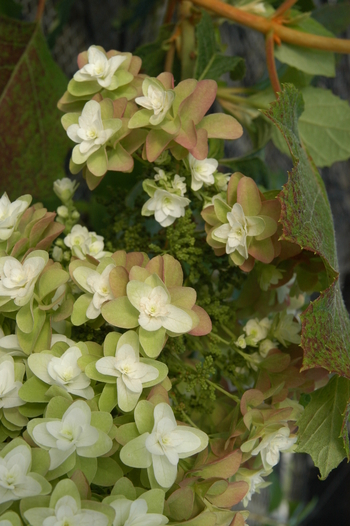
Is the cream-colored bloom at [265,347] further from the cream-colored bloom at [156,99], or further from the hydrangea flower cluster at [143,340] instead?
the cream-colored bloom at [156,99]

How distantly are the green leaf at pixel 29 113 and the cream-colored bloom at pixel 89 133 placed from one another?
9.3 inches

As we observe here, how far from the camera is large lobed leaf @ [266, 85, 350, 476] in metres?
0.33

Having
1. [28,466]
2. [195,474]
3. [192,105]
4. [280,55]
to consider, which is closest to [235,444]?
[195,474]

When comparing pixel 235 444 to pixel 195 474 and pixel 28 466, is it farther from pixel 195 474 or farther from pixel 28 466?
pixel 28 466

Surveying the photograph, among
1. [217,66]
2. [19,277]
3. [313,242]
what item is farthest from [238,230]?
[217,66]

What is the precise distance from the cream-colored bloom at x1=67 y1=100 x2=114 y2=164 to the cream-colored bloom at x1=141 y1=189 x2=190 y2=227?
0.06 m

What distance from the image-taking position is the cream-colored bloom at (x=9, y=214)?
0.36 metres

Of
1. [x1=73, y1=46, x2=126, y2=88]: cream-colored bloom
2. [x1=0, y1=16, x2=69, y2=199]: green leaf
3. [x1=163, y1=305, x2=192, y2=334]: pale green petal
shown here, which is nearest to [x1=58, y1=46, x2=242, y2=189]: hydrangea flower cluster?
[x1=73, y1=46, x2=126, y2=88]: cream-colored bloom

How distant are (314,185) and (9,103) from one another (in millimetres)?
371

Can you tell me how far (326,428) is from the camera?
0.38 meters

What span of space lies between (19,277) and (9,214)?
6 cm

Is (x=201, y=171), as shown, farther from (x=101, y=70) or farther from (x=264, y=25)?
(x=264, y=25)

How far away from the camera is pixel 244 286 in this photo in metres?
0.43

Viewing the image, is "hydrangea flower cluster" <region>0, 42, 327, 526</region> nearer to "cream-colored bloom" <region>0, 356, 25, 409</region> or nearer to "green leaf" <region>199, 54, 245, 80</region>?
"cream-colored bloom" <region>0, 356, 25, 409</region>
